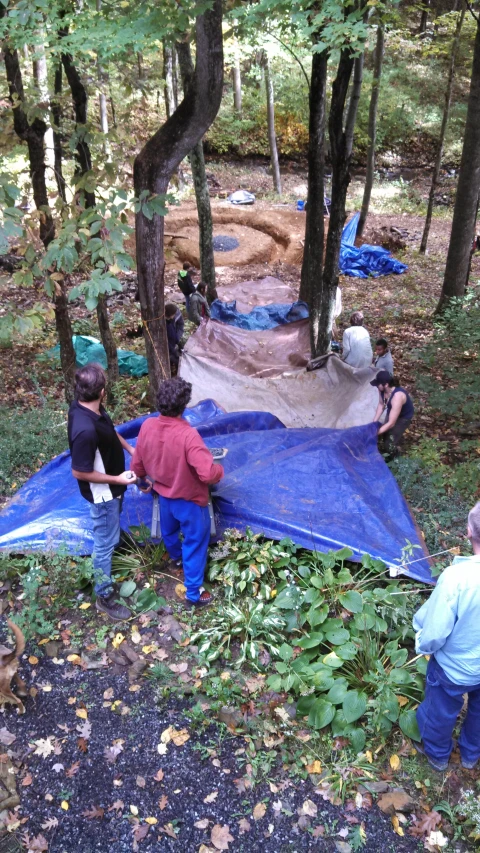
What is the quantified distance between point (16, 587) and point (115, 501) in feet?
3.43

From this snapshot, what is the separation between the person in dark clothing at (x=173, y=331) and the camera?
728 cm

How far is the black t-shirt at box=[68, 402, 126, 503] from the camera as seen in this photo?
327 centimetres

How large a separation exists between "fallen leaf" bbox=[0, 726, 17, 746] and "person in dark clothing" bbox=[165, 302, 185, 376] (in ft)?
16.4

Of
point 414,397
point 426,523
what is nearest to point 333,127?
point 414,397

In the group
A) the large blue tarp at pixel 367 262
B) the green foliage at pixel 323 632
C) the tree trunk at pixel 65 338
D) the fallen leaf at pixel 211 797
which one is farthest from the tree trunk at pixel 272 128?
the fallen leaf at pixel 211 797

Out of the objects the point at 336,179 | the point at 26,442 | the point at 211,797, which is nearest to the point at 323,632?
the point at 211,797

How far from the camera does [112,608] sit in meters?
3.70

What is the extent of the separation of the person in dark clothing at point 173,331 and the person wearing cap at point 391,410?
292cm

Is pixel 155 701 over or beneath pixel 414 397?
over

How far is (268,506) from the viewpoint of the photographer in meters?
4.02

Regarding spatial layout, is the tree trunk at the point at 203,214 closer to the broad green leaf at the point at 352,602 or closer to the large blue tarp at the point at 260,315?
the large blue tarp at the point at 260,315

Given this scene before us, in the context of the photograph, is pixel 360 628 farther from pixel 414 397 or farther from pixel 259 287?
pixel 259 287

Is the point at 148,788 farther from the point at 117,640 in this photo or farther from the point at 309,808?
the point at 117,640

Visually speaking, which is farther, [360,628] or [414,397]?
[414,397]
